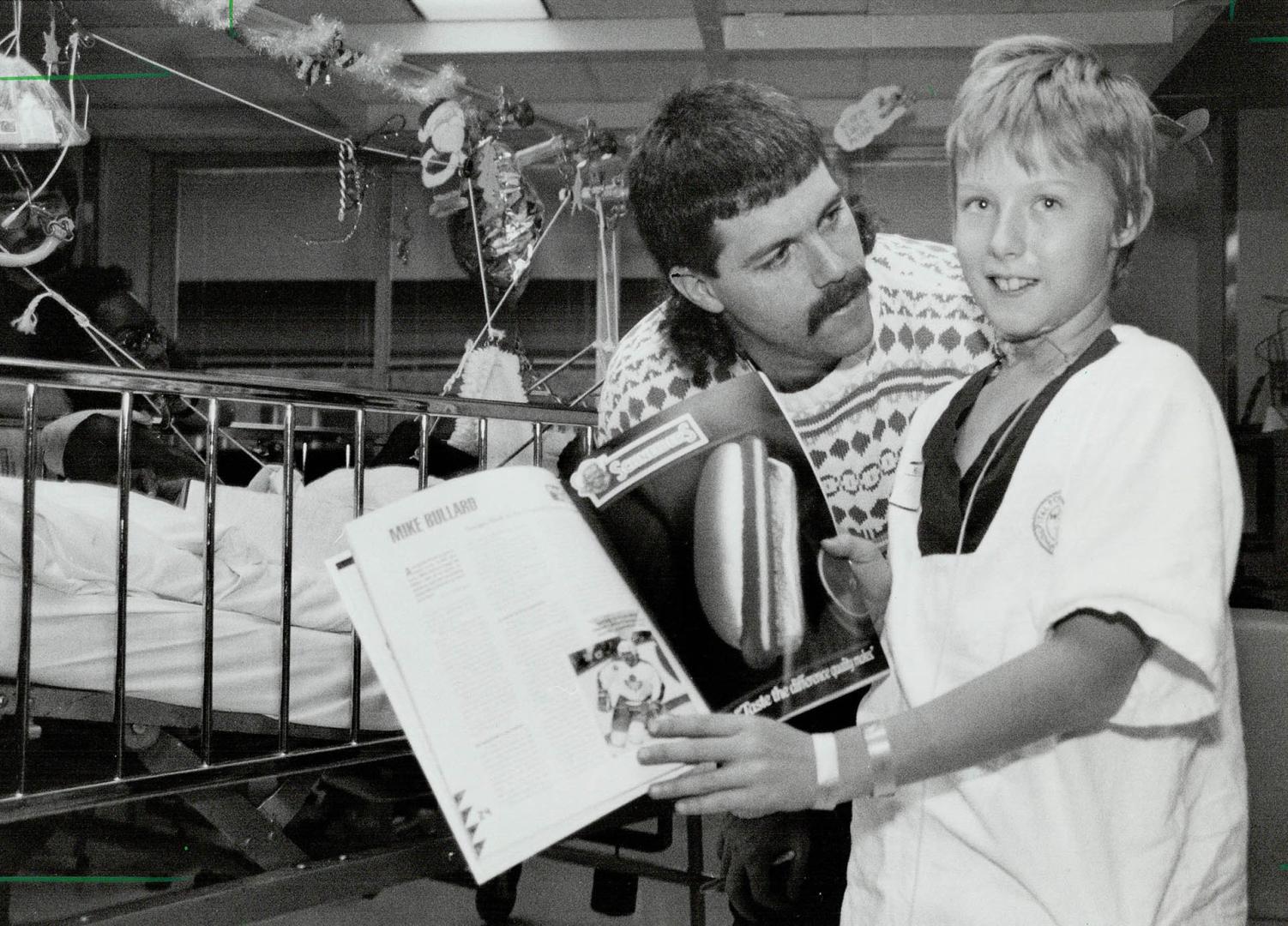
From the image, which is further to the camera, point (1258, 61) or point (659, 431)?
point (1258, 61)

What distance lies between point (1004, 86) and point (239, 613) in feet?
4.67

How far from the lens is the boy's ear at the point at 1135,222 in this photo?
646mm

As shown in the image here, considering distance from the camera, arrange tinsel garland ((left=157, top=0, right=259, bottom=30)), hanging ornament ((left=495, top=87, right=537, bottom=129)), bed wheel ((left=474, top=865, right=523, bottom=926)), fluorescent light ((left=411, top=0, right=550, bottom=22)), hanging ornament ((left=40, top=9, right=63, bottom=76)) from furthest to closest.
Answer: fluorescent light ((left=411, top=0, right=550, bottom=22)), hanging ornament ((left=495, top=87, right=537, bottom=129)), hanging ornament ((left=40, top=9, right=63, bottom=76)), tinsel garland ((left=157, top=0, right=259, bottom=30)), bed wheel ((left=474, top=865, right=523, bottom=926))

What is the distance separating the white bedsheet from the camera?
155 centimetres

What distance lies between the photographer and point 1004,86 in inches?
25.5

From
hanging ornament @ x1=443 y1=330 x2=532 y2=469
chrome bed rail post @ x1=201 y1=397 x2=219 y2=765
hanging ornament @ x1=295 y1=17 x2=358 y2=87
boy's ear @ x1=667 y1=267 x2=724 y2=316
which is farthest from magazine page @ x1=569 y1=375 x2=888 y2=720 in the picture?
hanging ornament @ x1=295 y1=17 x2=358 y2=87

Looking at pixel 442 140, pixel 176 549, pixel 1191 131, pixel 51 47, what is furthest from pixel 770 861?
pixel 51 47

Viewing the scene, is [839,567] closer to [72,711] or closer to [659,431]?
[659,431]

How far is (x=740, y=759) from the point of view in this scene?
0.64 metres

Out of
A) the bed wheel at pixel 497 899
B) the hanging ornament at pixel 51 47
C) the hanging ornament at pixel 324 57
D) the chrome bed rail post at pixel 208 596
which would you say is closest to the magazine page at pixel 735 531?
the chrome bed rail post at pixel 208 596

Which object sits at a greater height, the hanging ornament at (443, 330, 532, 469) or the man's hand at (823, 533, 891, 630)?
the man's hand at (823, 533, 891, 630)

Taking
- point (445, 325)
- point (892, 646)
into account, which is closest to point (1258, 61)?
point (892, 646)

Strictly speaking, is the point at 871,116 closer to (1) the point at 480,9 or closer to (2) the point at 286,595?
(1) the point at 480,9

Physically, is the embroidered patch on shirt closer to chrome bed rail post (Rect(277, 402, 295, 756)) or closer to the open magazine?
the open magazine
